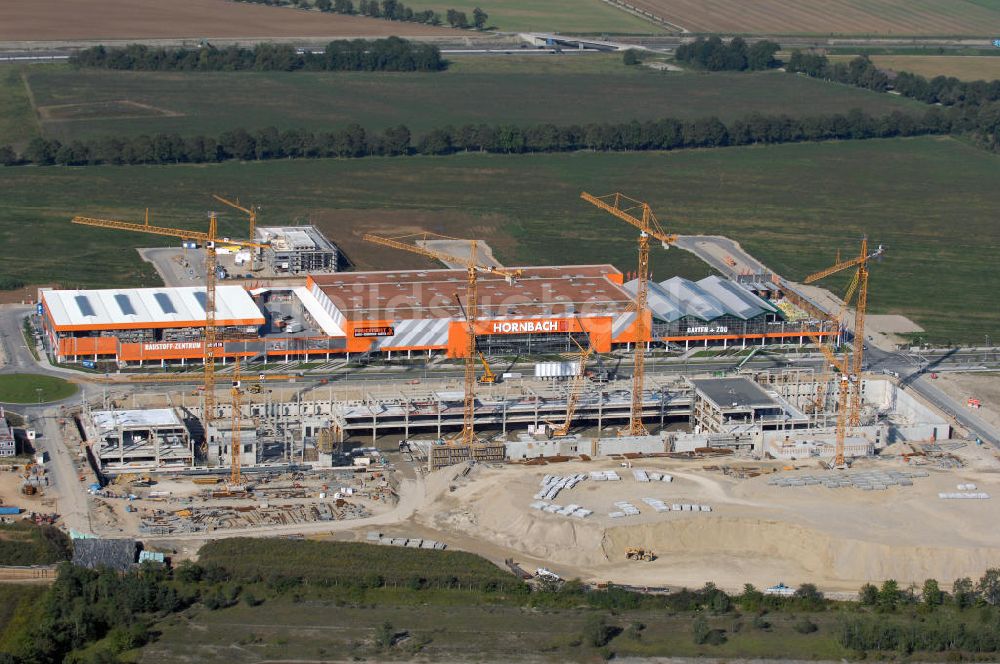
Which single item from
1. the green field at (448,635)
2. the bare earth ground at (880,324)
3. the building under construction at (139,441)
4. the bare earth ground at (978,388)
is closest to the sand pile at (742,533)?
the green field at (448,635)

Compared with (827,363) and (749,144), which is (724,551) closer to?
(827,363)

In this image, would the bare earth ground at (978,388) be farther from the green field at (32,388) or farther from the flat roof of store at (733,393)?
the green field at (32,388)

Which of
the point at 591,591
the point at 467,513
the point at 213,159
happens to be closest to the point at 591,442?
the point at 467,513

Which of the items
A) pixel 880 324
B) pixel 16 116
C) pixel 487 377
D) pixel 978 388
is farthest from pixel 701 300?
pixel 16 116

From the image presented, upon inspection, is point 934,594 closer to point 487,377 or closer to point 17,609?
point 487,377

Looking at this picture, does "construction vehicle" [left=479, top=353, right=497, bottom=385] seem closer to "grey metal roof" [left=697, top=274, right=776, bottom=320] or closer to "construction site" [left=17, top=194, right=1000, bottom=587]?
"construction site" [left=17, top=194, right=1000, bottom=587]
